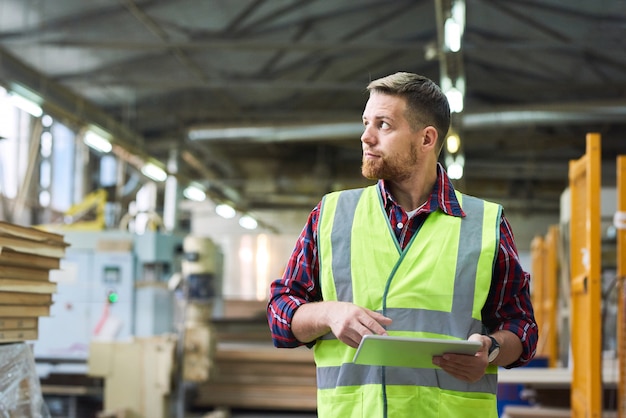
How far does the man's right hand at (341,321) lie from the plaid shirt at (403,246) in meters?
0.07

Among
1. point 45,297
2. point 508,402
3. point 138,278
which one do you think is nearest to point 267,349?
point 138,278

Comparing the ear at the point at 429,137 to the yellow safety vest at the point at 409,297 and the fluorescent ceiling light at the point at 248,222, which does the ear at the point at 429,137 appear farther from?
the fluorescent ceiling light at the point at 248,222

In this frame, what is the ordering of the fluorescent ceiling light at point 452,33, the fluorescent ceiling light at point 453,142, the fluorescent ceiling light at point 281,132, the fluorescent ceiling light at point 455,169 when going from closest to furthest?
1. the fluorescent ceiling light at point 452,33
2. the fluorescent ceiling light at point 453,142
3. the fluorescent ceiling light at point 455,169
4. the fluorescent ceiling light at point 281,132

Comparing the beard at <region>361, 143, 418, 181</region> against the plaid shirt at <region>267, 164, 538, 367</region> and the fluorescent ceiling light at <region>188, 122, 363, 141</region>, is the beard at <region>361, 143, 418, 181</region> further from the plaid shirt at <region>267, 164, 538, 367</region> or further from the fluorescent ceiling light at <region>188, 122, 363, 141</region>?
the fluorescent ceiling light at <region>188, 122, 363, 141</region>

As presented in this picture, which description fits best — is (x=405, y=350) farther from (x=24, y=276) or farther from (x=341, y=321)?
(x=24, y=276)

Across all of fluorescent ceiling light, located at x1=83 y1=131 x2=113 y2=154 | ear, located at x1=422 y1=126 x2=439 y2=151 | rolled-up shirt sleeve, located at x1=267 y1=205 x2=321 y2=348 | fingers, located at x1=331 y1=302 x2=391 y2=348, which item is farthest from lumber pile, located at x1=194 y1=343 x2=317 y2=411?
fingers, located at x1=331 y1=302 x2=391 y2=348

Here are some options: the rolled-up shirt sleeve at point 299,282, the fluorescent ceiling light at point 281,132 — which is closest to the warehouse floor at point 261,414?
the fluorescent ceiling light at point 281,132

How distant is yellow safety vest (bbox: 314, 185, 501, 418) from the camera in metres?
1.91

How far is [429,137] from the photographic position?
2.03m

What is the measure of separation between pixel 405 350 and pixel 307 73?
12.0m

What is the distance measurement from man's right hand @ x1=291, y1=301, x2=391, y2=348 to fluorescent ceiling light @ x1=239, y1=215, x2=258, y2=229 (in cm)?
1651

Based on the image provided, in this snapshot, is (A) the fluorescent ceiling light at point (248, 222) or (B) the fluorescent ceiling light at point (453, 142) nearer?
(B) the fluorescent ceiling light at point (453, 142)

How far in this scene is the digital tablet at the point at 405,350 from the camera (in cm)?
165

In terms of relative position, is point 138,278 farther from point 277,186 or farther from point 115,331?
point 277,186
